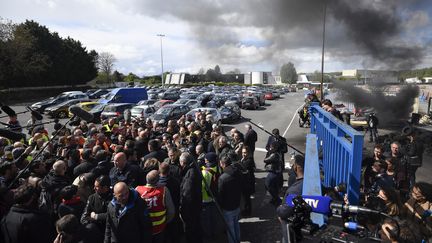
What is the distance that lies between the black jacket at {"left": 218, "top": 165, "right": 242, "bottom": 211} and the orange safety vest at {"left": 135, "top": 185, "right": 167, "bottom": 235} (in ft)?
3.48

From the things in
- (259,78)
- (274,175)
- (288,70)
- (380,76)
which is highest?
(259,78)

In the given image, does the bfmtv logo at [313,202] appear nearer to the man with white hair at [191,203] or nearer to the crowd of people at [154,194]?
the crowd of people at [154,194]

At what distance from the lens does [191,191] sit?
4.72 metres

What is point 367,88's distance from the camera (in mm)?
23859

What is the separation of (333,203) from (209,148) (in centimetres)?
555

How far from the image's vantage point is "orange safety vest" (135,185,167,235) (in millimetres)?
4193

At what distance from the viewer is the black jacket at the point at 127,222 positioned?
3586 mm

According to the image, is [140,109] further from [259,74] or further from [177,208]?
[259,74]

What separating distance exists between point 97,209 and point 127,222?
1.88 ft

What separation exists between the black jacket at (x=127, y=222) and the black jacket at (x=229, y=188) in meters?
1.56

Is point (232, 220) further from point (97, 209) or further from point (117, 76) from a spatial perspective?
point (117, 76)

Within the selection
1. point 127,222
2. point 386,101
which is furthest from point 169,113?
point 386,101

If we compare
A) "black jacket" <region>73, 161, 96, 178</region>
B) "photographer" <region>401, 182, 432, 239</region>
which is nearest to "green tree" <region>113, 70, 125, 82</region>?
"black jacket" <region>73, 161, 96, 178</region>

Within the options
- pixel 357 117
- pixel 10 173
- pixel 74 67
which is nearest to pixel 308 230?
pixel 10 173
